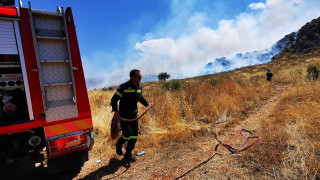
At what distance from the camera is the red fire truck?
1814 millimetres

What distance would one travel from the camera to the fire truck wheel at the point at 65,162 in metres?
2.17

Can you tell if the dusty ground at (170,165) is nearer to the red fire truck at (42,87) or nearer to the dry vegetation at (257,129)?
the dry vegetation at (257,129)

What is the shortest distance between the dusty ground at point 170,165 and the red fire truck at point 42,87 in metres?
0.80

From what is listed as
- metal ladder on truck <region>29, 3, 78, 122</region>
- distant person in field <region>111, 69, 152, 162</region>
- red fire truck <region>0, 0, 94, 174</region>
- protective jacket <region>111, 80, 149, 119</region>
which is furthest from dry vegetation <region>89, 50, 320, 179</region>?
metal ladder on truck <region>29, 3, 78, 122</region>

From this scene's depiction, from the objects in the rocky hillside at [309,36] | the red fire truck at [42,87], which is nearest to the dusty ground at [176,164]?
the red fire truck at [42,87]

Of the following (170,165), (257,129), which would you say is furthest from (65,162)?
(257,129)

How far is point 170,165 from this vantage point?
9.02 ft

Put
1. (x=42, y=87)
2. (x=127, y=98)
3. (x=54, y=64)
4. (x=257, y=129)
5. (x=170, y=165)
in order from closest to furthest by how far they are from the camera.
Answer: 1. (x=42, y=87)
2. (x=54, y=64)
3. (x=170, y=165)
4. (x=127, y=98)
5. (x=257, y=129)

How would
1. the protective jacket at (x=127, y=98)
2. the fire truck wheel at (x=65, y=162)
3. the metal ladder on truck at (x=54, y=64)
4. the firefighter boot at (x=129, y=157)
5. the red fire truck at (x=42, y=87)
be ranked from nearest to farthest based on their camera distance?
1. the red fire truck at (x=42, y=87)
2. the metal ladder on truck at (x=54, y=64)
3. the fire truck wheel at (x=65, y=162)
4. the protective jacket at (x=127, y=98)
5. the firefighter boot at (x=129, y=157)

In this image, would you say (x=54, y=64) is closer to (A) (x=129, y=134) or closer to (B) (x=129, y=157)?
(A) (x=129, y=134)

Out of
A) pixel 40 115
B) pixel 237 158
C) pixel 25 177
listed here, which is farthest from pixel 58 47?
pixel 237 158

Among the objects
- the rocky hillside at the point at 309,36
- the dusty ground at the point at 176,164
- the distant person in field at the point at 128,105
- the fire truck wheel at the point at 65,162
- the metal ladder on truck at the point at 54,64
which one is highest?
the rocky hillside at the point at 309,36

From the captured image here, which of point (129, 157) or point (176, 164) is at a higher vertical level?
point (129, 157)

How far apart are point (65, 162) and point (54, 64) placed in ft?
4.70
